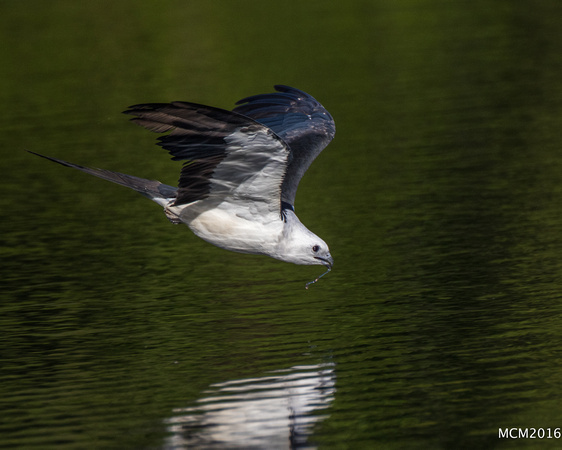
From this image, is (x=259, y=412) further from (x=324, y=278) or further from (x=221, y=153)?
(x=324, y=278)

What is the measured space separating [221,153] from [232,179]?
2.13 ft

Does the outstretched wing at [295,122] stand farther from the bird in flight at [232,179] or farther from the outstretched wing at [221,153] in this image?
the outstretched wing at [221,153]

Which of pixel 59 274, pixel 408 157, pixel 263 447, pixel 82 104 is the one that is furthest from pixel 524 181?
pixel 82 104

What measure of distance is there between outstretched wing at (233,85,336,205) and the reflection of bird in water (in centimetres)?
277

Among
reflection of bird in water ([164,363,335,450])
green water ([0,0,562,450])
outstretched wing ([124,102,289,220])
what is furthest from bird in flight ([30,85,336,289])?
reflection of bird in water ([164,363,335,450])

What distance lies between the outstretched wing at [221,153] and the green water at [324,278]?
1.76 meters

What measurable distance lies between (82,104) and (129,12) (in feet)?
49.8

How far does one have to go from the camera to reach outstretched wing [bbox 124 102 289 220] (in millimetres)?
10531

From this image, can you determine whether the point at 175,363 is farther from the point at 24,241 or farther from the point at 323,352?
the point at 24,241

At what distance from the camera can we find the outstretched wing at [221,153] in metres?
10.5

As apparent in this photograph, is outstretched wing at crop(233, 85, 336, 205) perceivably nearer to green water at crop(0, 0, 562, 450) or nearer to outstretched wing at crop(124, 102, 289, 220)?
outstretched wing at crop(124, 102, 289, 220)

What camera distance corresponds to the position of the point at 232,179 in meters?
11.8

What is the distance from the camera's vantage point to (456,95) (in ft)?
91.7

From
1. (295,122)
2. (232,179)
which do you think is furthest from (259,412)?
(295,122)
